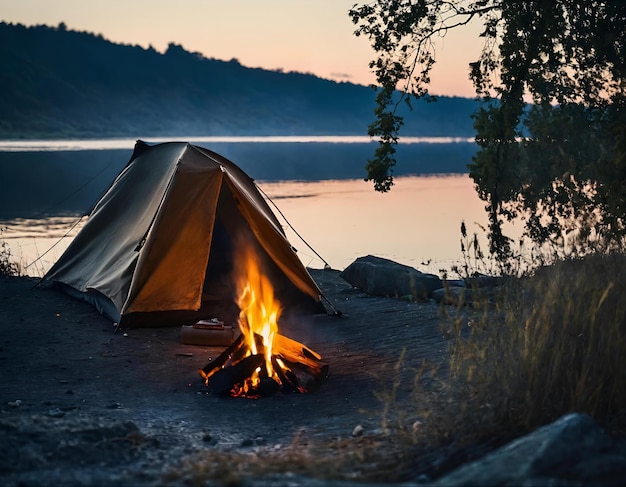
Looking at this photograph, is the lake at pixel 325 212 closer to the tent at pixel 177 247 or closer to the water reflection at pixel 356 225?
the water reflection at pixel 356 225

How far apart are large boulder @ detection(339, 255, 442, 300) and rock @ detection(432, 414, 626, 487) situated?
8302 mm

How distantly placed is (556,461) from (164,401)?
4.51 metres

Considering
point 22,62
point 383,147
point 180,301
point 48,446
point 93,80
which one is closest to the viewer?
point 48,446

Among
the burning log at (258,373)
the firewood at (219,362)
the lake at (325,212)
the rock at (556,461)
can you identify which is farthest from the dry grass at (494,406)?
the lake at (325,212)

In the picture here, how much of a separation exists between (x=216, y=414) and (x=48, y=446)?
2.26 m

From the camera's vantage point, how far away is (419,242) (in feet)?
82.6

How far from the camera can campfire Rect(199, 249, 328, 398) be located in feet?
27.2

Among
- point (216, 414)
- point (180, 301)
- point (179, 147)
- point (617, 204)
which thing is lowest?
point (216, 414)

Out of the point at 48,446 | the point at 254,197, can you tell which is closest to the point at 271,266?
the point at 254,197

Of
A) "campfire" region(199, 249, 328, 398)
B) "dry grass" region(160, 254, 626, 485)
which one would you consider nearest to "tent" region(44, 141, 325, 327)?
"campfire" region(199, 249, 328, 398)

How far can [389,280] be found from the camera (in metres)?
13.6

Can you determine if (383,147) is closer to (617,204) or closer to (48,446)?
(617,204)

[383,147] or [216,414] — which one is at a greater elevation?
[383,147]

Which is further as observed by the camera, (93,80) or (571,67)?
(93,80)
